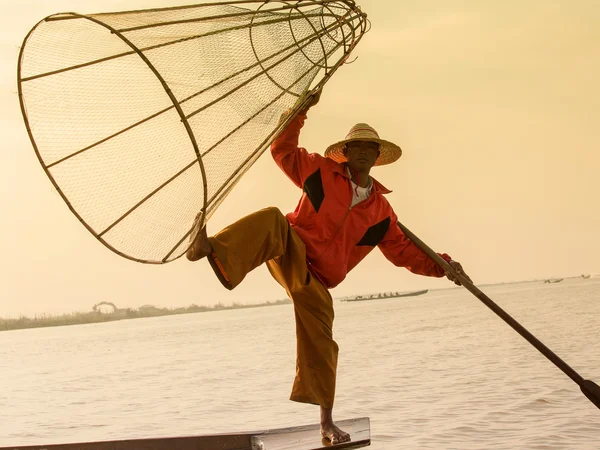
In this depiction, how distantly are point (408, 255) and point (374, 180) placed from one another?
54cm

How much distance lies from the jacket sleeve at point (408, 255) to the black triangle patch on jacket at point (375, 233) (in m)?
0.10

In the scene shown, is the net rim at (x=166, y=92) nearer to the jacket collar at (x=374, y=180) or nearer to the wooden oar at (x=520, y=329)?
the jacket collar at (x=374, y=180)

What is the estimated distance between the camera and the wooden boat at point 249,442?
449 centimetres

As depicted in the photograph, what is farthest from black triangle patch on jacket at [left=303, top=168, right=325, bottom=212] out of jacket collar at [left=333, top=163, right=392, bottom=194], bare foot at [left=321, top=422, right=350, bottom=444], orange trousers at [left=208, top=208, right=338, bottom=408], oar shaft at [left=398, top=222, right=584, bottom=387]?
bare foot at [left=321, top=422, right=350, bottom=444]

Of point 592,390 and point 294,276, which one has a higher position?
point 294,276

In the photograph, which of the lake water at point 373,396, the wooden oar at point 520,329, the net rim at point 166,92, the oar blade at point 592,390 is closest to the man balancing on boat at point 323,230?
the wooden oar at point 520,329

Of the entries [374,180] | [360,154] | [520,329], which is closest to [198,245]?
[360,154]

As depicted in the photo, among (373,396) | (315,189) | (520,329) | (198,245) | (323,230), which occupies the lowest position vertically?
(373,396)

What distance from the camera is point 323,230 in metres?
4.16

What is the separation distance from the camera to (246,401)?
32.8ft

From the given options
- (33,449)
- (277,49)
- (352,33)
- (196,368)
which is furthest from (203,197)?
(196,368)

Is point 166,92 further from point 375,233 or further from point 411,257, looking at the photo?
point 411,257

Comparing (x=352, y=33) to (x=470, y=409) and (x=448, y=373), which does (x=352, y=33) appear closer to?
(x=470, y=409)

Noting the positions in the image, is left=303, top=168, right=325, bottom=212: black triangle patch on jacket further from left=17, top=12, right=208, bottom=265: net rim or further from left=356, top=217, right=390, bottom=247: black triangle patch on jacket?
left=17, top=12, right=208, bottom=265: net rim
